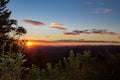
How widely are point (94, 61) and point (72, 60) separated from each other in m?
2.30

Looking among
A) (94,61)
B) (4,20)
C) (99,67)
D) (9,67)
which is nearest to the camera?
(9,67)

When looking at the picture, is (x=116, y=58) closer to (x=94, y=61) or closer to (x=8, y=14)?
(x=94, y=61)

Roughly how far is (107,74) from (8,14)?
4168 cm

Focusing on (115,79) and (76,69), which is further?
(76,69)

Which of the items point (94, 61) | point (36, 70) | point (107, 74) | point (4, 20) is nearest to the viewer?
point (36, 70)

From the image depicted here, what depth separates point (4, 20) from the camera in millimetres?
51812

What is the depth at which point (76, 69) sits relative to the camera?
1469 centimetres

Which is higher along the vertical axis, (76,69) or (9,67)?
(9,67)

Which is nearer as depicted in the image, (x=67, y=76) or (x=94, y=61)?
(x=67, y=76)

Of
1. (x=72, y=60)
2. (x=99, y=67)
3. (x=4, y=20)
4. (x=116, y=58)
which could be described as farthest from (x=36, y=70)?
(x=4, y=20)

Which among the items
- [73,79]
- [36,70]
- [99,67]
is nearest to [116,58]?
[99,67]

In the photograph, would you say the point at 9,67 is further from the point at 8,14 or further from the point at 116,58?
the point at 8,14

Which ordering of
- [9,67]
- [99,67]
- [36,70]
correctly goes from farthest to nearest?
[99,67] → [36,70] → [9,67]

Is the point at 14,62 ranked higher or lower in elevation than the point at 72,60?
higher
